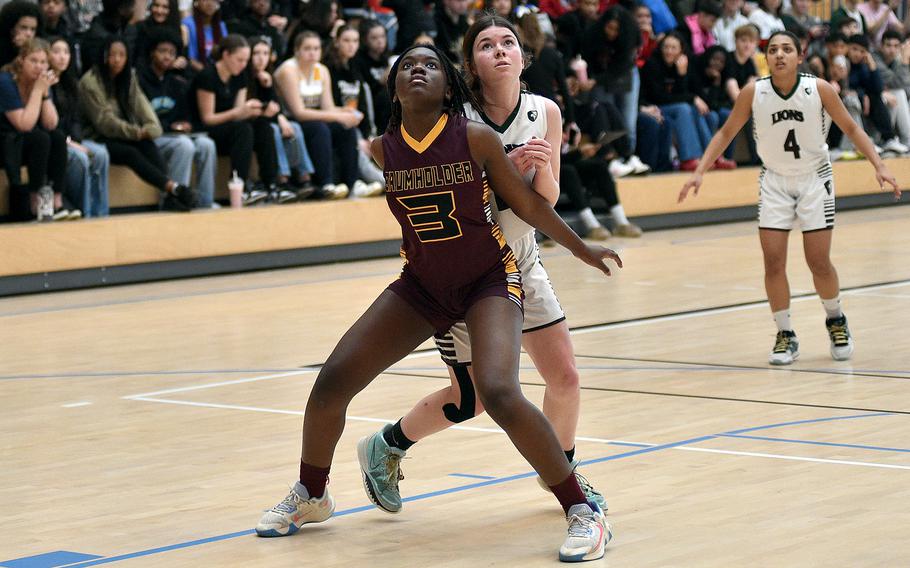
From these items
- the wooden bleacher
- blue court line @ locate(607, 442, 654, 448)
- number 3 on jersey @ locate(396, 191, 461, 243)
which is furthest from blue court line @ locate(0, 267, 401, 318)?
number 3 on jersey @ locate(396, 191, 461, 243)

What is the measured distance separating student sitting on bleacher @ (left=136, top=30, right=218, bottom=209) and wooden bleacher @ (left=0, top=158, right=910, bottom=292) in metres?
0.42

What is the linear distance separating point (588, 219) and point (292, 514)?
36.9 ft

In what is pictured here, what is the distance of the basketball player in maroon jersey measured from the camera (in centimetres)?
458

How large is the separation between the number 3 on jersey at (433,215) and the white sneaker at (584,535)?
951 mm

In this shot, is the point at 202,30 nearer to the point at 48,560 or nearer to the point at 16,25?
the point at 16,25

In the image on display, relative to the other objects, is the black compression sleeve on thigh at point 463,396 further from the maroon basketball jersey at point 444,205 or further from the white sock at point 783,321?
the white sock at point 783,321

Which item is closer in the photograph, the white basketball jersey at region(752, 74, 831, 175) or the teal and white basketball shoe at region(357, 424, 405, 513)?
the teal and white basketball shoe at region(357, 424, 405, 513)

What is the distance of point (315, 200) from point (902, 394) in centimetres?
836

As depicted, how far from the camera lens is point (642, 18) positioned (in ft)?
59.4

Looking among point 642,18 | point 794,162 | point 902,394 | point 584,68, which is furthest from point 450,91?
point 642,18

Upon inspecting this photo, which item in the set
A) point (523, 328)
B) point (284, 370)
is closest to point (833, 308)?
point (284, 370)

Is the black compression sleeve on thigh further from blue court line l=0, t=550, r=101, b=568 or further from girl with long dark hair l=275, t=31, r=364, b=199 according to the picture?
girl with long dark hair l=275, t=31, r=364, b=199

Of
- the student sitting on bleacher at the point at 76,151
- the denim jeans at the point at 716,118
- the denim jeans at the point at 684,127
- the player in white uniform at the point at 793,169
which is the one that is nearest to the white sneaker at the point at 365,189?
the student sitting on bleacher at the point at 76,151

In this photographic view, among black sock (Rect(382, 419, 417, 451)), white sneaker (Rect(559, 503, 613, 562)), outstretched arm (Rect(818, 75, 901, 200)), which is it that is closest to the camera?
white sneaker (Rect(559, 503, 613, 562))
